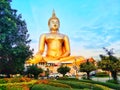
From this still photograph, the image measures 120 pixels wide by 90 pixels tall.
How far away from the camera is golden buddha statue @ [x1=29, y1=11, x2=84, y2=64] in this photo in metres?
60.1

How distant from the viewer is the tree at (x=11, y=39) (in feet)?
86.0

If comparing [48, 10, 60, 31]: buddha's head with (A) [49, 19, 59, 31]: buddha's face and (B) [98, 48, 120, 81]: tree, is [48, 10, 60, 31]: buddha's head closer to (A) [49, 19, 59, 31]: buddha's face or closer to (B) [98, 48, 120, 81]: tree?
(A) [49, 19, 59, 31]: buddha's face

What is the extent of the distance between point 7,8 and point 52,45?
110ft

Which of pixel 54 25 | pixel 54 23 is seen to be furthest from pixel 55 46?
pixel 54 23

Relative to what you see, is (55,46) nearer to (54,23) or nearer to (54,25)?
(54,25)

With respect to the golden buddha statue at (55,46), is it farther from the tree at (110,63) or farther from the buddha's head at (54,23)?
the tree at (110,63)

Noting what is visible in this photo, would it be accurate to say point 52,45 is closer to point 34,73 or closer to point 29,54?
point 34,73

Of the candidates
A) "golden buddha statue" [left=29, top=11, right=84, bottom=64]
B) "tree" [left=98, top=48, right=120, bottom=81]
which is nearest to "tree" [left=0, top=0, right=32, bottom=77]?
"tree" [left=98, top=48, right=120, bottom=81]

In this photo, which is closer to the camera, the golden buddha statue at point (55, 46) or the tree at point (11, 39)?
the tree at point (11, 39)

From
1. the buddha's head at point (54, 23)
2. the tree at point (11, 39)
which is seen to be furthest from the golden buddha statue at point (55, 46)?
the tree at point (11, 39)

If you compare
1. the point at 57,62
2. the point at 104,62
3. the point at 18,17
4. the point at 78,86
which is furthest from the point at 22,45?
the point at 57,62

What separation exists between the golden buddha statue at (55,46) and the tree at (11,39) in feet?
90.9

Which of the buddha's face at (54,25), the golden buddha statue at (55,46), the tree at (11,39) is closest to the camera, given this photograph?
→ the tree at (11,39)

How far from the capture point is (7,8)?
89.6ft
